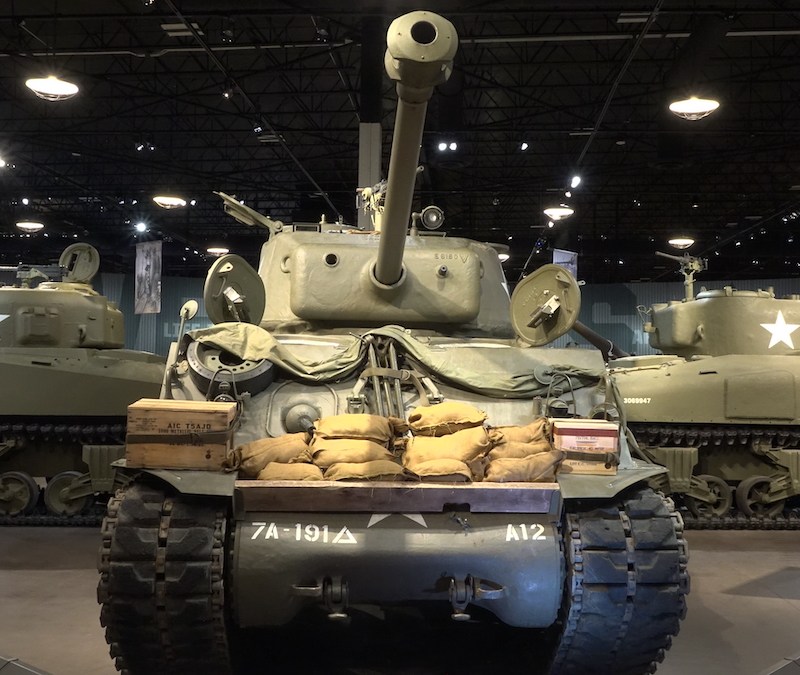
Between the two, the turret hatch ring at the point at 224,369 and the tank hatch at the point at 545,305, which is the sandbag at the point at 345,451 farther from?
the tank hatch at the point at 545,305

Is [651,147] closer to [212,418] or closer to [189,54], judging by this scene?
[189,54]

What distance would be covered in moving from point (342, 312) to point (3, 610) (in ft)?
10.9

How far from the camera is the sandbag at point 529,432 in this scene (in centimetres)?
476

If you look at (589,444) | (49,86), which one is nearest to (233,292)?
(589,444)

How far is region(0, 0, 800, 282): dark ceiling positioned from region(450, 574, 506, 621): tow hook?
8674mm

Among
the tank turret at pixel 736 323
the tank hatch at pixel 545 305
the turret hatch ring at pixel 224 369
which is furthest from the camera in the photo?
the tank turret at pixel 736 323

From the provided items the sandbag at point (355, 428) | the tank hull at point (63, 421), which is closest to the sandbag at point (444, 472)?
the sandbag at point (355, 428)

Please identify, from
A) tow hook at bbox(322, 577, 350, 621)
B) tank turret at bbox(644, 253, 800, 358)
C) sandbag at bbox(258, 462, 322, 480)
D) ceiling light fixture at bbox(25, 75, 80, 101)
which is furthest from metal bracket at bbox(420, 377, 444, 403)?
ceiling light fixture at bbox(25, 75, 80, 101)

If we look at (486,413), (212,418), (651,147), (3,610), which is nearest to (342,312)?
(486,413)

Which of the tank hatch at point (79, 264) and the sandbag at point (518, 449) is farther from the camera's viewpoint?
the tank hatch at point (79, 264)

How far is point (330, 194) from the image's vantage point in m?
22.9

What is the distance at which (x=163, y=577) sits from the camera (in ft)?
13.8

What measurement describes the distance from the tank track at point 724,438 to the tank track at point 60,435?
5.88 m

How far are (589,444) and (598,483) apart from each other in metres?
0.22
